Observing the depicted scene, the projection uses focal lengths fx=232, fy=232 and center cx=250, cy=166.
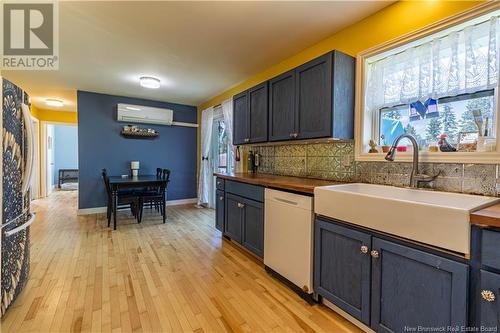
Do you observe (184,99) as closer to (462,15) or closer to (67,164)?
(462,15)

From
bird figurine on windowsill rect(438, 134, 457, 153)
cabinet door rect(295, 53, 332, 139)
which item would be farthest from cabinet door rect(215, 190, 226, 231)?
bird figurine on windowsill rect(438, 134, 457, 153)

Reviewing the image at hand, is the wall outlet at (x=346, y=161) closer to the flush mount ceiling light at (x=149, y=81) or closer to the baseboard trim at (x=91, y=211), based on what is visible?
the flush mount ceiling light at (x=149, y=81)

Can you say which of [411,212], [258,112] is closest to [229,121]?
[258,112]

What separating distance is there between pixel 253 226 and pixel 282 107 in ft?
4.32

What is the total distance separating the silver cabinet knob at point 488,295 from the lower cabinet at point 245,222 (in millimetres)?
1576

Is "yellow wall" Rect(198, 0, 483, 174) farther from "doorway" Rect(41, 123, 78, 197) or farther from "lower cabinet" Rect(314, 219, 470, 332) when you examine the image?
"doorway" Rect(41, 123, 78, 197)

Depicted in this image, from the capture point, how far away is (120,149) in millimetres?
4789

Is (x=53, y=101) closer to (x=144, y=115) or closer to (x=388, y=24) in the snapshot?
(x=144, y=115)

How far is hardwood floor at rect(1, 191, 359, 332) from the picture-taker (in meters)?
1.56

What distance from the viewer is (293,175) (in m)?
2.80

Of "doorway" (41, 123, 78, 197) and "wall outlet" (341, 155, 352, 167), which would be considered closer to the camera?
"wall outlet" (341, 155, 352, 167)

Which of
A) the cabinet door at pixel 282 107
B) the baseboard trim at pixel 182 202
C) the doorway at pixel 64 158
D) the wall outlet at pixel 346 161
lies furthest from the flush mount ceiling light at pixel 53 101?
the wall outlet at pixel 346 161

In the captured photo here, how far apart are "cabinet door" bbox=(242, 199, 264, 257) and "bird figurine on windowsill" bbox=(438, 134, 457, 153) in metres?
1.48

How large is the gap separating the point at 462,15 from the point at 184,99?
4517 mm
